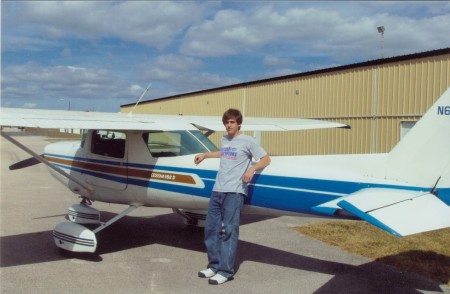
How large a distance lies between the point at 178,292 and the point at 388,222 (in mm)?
2354

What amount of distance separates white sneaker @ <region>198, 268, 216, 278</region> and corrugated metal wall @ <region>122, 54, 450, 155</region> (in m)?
10.4

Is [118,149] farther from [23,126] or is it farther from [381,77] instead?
[381,77]

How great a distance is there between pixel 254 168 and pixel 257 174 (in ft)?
0.77

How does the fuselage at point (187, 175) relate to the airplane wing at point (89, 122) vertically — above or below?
below

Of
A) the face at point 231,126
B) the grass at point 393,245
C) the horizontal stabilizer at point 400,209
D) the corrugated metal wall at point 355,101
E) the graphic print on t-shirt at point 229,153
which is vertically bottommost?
the grass at point 393,245

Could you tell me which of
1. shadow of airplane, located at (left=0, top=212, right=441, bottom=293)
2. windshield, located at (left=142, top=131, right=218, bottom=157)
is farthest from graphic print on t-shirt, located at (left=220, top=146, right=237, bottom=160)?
shadow of airplane, located at (left=0, top=212, right=441, bottom=293)

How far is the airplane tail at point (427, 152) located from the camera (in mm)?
4500

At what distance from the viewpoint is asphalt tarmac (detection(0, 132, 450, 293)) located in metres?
5.08

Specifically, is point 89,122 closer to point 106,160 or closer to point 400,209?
point 106,160

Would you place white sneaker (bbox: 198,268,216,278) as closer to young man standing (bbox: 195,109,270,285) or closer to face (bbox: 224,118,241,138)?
young man standing (bbox: 195,109,270,285)

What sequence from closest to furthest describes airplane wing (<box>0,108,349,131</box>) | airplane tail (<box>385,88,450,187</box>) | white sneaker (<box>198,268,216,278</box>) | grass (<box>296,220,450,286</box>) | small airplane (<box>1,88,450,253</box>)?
small airplane (<box>1,88,450,253</box>), airplane tail (<box>385,88,450,187</box>), airplane wing (<box>0,108,349,131</box>), white sneaker (<box>198,268,216,278</box>), grass (<box>296,220,450,286</box>)

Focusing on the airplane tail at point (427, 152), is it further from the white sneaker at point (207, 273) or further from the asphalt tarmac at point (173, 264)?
the white sneaker at point (207, 273)

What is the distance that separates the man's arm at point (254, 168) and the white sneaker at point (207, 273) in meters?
1.18

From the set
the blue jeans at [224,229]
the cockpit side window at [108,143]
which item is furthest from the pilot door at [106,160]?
the blue jeans at [224,229]
